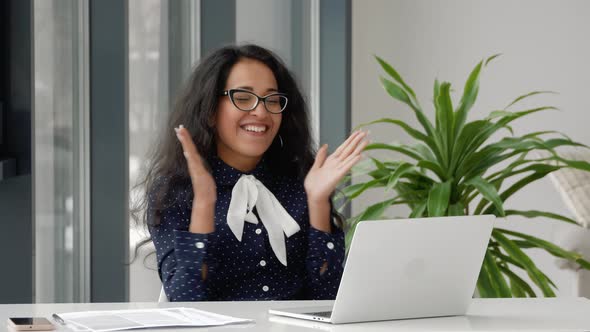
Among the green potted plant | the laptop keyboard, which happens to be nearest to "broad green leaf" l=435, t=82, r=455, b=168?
the green potted plant

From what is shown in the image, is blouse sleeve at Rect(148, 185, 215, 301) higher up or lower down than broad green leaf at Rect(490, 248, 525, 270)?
higher up

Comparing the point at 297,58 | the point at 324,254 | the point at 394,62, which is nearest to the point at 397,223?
the point at 324,254

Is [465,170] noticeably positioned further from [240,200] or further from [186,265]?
[186,265]

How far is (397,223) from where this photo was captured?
5.50 ft

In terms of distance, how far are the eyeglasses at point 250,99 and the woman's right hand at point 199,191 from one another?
0.19 m

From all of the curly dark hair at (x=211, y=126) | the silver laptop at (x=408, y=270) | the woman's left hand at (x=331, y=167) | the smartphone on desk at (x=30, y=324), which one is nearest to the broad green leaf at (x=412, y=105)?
the curly dark hair at (x=211, y=126)

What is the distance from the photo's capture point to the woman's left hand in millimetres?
2230

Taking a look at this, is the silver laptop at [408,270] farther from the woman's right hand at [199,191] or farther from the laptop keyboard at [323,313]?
the woman's right hand at [199,191]

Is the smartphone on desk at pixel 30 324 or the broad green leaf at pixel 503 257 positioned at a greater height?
the smartphone on desk at pixel 30 324

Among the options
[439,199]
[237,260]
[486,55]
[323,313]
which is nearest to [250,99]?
[237,260]

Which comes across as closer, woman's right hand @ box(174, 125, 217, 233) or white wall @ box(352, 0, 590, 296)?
woman's right hand @ box(174, 125, 217, 233)

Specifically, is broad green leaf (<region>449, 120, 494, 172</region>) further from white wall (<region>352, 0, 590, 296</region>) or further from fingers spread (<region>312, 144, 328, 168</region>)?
white wall (<region>352, 0, 590, 296</region>)

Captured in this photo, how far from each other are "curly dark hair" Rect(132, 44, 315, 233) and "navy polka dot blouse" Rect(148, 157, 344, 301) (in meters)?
0.07

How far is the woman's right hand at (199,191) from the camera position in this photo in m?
2.32
